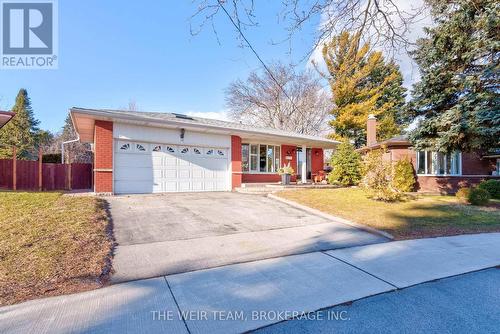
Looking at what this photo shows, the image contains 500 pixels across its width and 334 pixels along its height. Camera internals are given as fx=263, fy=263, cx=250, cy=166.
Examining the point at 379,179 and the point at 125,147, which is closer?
the point at 125,147

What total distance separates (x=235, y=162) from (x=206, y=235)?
8064 mm

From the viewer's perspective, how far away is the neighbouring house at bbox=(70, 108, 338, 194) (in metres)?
10.3

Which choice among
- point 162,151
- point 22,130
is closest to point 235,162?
point 162,151

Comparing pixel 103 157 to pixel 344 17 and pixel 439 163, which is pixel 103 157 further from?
pixel 439 163

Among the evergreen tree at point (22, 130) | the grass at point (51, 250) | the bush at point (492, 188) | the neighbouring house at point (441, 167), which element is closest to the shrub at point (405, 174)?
the neighbouring house at point (441, 167)

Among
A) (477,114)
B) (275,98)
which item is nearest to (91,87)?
(275,98)

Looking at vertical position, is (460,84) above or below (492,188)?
above

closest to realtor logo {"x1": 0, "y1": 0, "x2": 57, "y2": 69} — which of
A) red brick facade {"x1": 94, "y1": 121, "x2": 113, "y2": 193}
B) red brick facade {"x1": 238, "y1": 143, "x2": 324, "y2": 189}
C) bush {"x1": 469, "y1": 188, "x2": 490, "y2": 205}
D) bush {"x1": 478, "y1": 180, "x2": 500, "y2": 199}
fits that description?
red brick facade {"x1": 94, "y1": 121, "x2": 113, "y2": 193}

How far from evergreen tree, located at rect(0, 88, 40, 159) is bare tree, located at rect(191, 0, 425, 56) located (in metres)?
30.4

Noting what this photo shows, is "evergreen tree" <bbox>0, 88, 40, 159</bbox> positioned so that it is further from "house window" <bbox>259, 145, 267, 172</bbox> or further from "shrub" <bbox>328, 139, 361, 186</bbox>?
"shrub" <bbox>328, 139, 361, 186</bbox>

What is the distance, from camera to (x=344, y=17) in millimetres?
4277

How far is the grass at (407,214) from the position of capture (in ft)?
22.7

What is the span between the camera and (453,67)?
12305 millimetres

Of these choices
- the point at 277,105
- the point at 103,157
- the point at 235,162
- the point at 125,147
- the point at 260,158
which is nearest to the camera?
the point at 103,157
